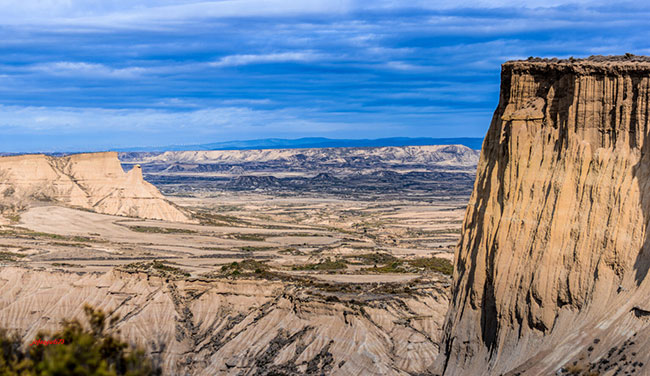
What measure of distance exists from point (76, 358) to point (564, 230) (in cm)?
1886

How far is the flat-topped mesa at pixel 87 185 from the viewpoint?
145625 mm

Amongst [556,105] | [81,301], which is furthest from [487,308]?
[81,301]

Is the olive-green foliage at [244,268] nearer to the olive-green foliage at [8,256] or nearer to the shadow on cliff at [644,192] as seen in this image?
the olive-green foliage at [8,256]

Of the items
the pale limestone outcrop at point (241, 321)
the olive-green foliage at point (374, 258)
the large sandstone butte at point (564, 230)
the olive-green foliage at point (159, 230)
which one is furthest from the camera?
the olive-green foliage at point (159, 230)

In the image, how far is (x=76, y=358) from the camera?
63.4ft

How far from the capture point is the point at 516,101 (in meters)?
33.9

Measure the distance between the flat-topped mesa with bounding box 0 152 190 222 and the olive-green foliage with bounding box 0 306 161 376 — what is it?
405ft

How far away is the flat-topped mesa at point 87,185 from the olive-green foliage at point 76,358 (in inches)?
4862

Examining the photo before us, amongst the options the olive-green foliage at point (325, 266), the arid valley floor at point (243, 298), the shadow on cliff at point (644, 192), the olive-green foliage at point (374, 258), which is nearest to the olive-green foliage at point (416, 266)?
the arid valley floor at point (243, 298)

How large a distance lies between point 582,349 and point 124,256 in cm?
7242

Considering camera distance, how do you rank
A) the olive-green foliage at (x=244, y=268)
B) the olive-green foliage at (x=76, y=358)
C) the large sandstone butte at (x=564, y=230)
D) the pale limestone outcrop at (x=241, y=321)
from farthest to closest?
the olive-green foliage at (x=244, y=268) < the pale limestone outcrop at (x=241, y=321) < the large sandstone butte at (x=564, y=230) < the olive-green foliage at (x=76, y=358)

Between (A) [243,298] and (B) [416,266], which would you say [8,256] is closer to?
(A) [243,298]

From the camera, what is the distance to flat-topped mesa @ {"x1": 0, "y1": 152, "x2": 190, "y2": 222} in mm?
145625

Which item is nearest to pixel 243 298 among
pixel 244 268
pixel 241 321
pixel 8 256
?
pixel 241 321
